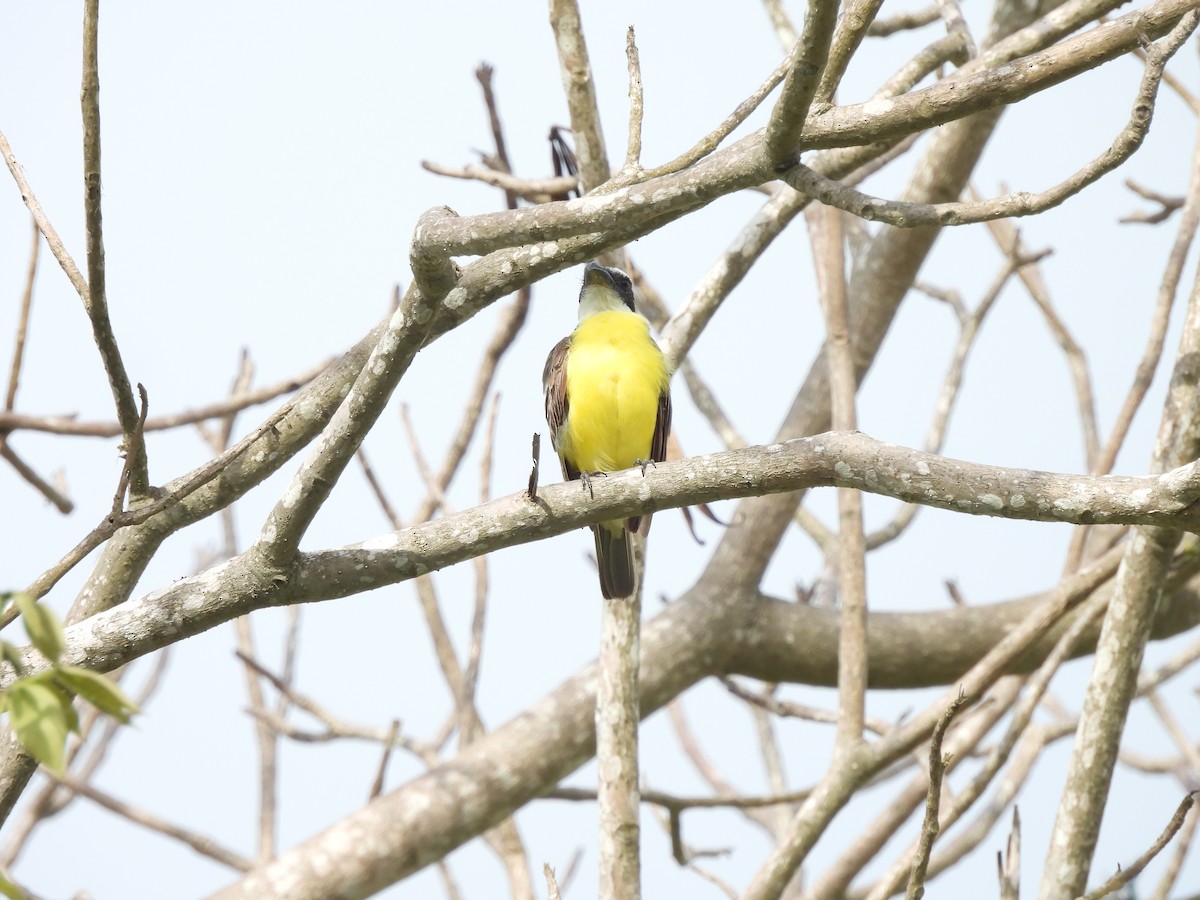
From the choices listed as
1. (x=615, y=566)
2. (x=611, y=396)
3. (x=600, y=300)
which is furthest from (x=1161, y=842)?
(x=600, y=300)

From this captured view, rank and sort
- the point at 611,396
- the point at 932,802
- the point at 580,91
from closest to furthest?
Result: 1. the point at 932,802
2. the point at 580,91
3. the point at 611,396

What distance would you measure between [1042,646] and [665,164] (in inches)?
131

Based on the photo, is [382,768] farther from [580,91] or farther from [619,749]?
[580,91]

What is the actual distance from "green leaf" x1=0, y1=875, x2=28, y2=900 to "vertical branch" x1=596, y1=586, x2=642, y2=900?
2.85 m

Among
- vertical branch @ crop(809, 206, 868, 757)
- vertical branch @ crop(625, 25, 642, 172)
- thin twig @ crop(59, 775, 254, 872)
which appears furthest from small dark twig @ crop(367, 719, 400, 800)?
vertical branch @ crop(625, 25, 642, 172)

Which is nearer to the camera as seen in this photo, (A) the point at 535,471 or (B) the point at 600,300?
(A) the point at 535,471

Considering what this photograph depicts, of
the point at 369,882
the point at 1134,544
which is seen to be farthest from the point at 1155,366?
the point at 369,882

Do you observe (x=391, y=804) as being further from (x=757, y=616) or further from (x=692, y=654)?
(x=757, y=616)

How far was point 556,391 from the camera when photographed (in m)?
5.15

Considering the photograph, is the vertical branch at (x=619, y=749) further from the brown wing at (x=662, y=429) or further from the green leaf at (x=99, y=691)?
the green leaf at (x=99, y=691)

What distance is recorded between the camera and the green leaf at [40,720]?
4.33ft

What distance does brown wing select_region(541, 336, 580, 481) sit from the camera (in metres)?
5.14

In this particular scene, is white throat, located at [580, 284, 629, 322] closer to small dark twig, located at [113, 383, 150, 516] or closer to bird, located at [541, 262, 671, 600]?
bird, located at [541, 262, 671, 600]

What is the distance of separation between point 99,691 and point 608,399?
366 centimetres
